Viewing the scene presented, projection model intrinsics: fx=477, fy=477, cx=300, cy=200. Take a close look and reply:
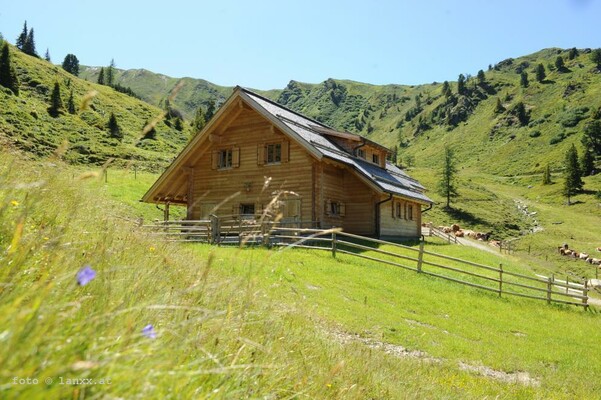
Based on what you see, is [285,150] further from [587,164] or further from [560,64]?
[560,64]

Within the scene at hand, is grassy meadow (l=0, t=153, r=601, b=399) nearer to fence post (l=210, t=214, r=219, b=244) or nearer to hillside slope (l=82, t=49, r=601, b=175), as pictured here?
fence post (l=210, t=214, r=219, b=244)

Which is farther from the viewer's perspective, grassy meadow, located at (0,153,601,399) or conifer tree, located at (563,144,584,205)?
conifer tree, located at (563,144,584,205)

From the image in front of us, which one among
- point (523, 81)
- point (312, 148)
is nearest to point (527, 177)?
point (523, 81)

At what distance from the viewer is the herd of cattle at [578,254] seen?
147 ft

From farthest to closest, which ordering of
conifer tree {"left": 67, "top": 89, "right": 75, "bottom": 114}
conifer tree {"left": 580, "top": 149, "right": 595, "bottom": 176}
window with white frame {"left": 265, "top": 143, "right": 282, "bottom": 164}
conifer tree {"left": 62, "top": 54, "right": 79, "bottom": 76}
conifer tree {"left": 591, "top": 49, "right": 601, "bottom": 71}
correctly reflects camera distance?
conifer tree {"left": 62, "top": 54, "right": 79, "bottom": 76} < conifer tree {"left": 591, "top": 49, "right": 601, "bottom": 71} < conifer tree {"left": 580, "top": 149, "right": 595, "bottom": 176} < conifer tree {"left": 67, "top": 89, "right": 75, "bottom": 114} < window with white frame {"left": 265, "top": 143, "right": 282, "bottom": 164}

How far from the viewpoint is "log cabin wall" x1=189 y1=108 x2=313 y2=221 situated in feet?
83.3

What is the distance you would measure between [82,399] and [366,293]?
13404mm

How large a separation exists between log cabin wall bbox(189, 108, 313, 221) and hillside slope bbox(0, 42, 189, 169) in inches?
570

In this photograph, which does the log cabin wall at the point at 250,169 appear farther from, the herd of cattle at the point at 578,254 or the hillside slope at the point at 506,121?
the hillside slope at the point at 506,121

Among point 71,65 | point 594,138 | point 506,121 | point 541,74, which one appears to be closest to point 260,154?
point 594,138

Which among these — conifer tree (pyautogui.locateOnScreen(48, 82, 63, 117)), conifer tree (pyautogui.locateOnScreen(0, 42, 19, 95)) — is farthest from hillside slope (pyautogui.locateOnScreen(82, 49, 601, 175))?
conifer tree (pyautogui.locateOnScreen(0, 42, 19, 95))

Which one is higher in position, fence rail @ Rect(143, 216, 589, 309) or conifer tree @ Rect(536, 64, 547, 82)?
conifer tree @ Rect(536, 64, 547, 82)

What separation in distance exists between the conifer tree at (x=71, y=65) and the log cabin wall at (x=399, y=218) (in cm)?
14144

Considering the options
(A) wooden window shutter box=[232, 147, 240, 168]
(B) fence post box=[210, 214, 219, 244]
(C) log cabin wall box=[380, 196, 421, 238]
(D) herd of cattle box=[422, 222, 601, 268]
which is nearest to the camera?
(B) fence post box=[210, 214, 219, 244]
